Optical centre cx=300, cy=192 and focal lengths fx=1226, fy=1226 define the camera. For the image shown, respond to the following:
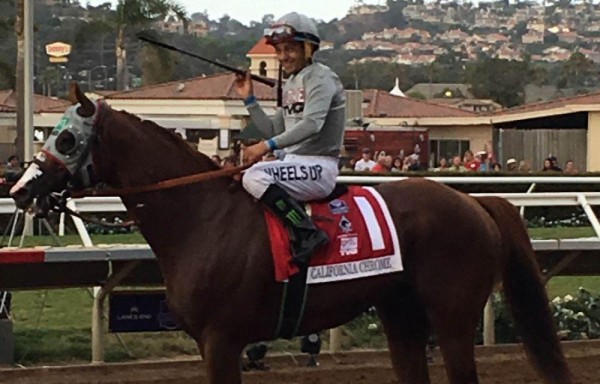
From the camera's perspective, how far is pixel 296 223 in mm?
5918

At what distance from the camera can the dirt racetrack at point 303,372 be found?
8.52 metres

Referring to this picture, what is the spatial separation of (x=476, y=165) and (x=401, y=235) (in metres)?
18.3

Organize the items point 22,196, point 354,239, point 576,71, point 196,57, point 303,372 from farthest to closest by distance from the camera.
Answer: point 576,71
point 303,372
point 196,57
point 354,239
point 22,196

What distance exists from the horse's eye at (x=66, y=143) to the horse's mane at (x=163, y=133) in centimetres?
29

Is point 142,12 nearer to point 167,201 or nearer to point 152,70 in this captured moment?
point 152,70

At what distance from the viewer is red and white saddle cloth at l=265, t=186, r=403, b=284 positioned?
6098 mm

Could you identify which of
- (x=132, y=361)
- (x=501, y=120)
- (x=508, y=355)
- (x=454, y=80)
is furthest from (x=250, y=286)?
(x=454, y=80)

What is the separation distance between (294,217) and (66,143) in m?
1.14

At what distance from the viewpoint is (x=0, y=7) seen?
38.3 metres

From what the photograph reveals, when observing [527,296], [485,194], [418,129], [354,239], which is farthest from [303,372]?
[418,129]

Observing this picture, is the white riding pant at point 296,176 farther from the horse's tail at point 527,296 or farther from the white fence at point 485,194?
the white fence at point 485,194

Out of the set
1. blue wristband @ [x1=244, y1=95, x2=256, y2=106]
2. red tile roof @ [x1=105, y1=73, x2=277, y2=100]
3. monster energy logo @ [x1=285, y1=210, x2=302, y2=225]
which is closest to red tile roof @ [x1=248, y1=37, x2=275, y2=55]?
blue wristband @ [x1=244, y1=95, x2=256, y2=106]

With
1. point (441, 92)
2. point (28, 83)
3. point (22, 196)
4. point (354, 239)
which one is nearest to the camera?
point (22, 196)

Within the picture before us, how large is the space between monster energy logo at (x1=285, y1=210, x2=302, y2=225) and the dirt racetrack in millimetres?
2872
